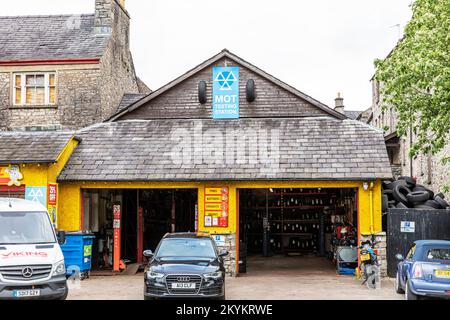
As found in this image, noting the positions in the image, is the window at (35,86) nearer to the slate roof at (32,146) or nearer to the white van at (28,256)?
the slate roof at (32,146)

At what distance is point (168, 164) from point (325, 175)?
16.7ft

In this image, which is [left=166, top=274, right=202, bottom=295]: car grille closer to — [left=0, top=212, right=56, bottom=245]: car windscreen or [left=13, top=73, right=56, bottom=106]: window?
[left=0, top=212, right=56, bottom=245]: car windscreen

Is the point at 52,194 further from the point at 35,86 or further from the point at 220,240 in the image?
the point at 35,86

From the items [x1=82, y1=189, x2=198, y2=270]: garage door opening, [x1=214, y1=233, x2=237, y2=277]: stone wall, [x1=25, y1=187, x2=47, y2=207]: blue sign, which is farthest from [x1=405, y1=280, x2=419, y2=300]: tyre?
[x1=25, y1=187, x2=47, y2=207]: blue sign

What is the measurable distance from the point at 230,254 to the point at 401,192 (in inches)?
256

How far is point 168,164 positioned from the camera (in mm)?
21016

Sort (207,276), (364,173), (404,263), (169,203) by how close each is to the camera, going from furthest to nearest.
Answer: (169,203), (364,173), (404,263), (207,276)

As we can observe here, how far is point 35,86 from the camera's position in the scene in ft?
88.3

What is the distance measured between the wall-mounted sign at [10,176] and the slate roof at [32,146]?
33 centimetres

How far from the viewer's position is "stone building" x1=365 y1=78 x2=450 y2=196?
2619 cm

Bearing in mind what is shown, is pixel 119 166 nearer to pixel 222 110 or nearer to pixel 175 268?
pixel 222 110

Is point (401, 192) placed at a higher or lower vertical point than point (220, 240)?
higher

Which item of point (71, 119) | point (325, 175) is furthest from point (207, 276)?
point (71, 119)

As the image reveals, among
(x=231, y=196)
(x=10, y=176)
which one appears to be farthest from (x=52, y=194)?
(x=231, y=196)
